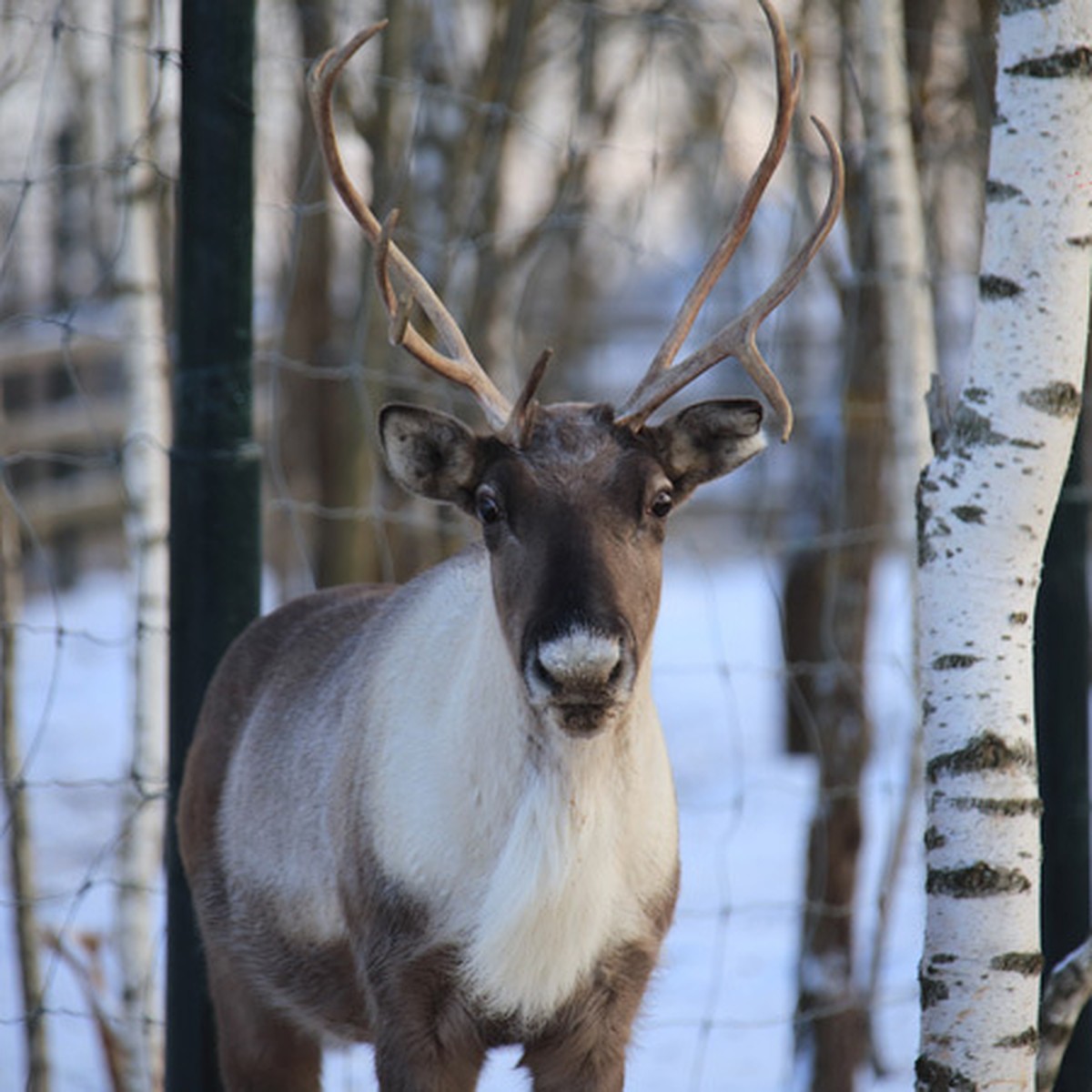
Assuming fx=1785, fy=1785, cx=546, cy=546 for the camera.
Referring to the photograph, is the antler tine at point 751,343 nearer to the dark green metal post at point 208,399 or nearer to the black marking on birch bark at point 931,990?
the black marking on birch bark at point 931,990

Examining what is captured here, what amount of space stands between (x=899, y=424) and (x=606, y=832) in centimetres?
192

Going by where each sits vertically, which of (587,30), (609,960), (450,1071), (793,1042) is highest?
(587,30)

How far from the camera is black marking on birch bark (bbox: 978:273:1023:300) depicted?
2.60 m

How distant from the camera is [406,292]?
8.87 ft

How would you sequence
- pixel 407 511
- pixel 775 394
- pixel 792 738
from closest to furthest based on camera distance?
pixel 775 394, pixel 407 511, pixel 792 738

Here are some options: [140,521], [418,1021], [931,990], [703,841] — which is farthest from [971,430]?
[703,841]

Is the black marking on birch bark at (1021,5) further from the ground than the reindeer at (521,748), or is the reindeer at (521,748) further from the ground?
the black marking on birch bark at (1021,5)

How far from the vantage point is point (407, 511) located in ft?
21.9

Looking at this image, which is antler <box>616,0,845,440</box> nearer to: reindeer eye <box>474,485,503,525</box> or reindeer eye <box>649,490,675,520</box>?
reindeer eye <box>649,490,675,520</box>

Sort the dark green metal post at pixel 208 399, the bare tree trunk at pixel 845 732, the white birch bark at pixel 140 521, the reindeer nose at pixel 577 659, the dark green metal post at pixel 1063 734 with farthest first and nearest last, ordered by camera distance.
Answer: the bare tree trunk at pixel 845 732 < the white birch bark at pixel 140 521 < the dark green metal post at pixel 208 399 < the dark green metal post at pixel 1063 734 < the reindeer nose at pixel 577 659

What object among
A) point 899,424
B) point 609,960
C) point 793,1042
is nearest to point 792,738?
point 793,1042

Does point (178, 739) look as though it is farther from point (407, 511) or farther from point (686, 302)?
point (407, 511)

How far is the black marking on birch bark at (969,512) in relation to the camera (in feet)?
8.64

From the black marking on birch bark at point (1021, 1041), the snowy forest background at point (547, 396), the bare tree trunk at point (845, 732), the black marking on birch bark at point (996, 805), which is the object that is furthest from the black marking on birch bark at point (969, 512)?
the bare tree trunk at point (845, 732)
